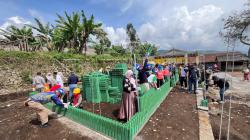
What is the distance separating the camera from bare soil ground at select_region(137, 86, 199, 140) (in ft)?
15.0

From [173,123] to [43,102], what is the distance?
5257mm

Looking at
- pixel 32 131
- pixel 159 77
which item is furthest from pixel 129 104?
pixel 159 77

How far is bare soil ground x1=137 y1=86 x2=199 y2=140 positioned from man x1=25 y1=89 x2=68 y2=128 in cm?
296

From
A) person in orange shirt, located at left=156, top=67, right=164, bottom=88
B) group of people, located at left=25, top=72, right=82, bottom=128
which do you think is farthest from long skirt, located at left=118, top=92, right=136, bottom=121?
person in orange shirt, located at left=156, top=67, right=164, bottom=88

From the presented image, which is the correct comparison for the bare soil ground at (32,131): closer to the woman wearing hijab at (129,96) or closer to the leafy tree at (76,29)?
the woman wearing hijab at (129,96)

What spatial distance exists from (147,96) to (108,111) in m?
1.66

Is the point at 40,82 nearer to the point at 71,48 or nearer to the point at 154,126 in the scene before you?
the point at 154,126

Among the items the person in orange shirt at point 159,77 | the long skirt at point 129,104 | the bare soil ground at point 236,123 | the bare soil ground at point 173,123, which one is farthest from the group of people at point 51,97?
the bare soil ground at point 236,123

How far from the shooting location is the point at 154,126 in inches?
202

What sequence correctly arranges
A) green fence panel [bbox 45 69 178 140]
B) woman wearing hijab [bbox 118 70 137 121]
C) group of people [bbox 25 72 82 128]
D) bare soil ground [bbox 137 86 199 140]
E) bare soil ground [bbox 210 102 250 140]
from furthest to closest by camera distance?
group of people [bbox 25 72 82 128]
bare soil ground [bbox 210 102 250 140]
woman wearing hijab [bbox 118 70 137 121]
bare soil ground [bbox 137 86 199 140]
green fence panel [bbox 45 69 178 140]

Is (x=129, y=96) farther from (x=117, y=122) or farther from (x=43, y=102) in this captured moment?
(x=43, y=102)

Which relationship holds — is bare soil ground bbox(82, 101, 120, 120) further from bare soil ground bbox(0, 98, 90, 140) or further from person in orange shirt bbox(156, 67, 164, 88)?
person in orange shirt bbox(156, 67, 164, 88)

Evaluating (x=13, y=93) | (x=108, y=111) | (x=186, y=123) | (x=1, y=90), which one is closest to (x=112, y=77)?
(x=108, y=111)

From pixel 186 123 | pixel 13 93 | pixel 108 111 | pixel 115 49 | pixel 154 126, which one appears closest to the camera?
pixel 154 126
